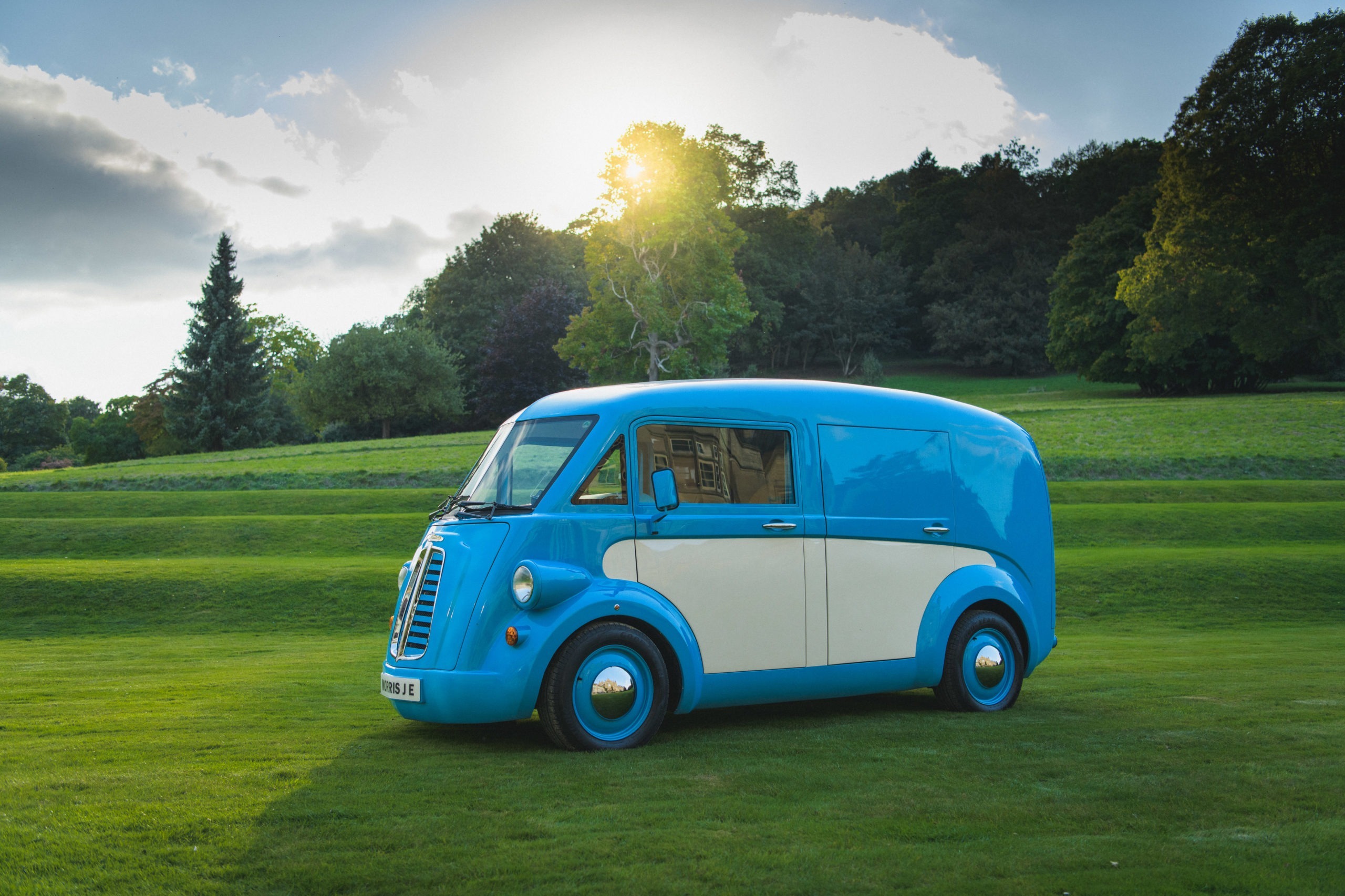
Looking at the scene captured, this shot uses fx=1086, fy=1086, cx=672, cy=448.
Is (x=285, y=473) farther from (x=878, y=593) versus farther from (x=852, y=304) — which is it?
(x=852, y=304)

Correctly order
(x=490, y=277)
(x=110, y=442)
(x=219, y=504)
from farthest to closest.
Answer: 1. (x=490, y=277)
2. (x=110, y=442)
3. (x=219, y=504)

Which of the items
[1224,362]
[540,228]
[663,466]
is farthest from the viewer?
[540,228]

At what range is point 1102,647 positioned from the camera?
43.6ft

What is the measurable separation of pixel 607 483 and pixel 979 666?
366 centimetres

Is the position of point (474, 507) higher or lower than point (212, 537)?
higher

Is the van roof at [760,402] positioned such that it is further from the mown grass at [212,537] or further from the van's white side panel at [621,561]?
the mown grass at [212,537]

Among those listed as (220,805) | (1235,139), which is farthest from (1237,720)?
(1235,139)

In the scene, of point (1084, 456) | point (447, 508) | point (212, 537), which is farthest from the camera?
point (1084, 456)

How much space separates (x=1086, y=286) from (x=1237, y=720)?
62781mm

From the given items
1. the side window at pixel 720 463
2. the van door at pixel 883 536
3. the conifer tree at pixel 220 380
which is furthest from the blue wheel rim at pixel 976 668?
the conifer tree at pixel 220 380

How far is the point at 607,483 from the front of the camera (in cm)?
754

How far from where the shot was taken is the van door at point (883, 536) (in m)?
8.33

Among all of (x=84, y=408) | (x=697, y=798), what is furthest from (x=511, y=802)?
(x=84, y=408)

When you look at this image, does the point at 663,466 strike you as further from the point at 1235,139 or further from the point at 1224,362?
the point at 1224,362
